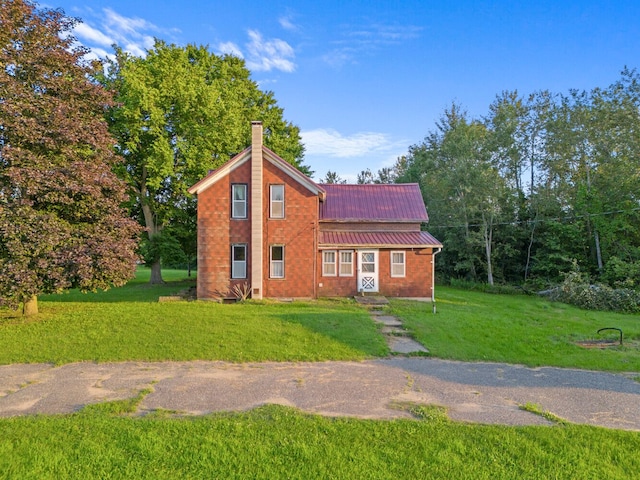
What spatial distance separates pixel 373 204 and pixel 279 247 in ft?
22.7

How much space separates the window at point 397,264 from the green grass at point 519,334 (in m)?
2.30

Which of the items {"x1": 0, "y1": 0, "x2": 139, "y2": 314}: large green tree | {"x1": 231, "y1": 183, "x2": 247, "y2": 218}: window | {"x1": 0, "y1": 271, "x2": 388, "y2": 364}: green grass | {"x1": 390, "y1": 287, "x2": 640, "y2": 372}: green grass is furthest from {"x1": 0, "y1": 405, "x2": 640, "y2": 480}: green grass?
{"x1": 231, "y1": 183, "x2": 247, "y2": 218}: window

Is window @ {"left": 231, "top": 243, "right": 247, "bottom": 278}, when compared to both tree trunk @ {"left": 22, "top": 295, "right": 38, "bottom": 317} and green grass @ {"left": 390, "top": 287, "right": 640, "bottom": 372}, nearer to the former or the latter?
green grass @ {"left": 390, "top": 287, "right": 640, "bottom": 372}

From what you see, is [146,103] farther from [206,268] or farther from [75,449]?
[75,449]

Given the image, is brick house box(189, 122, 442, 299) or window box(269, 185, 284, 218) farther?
window box(269, 185, 284, 218)

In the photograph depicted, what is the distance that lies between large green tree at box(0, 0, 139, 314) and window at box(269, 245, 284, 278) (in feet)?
21.9

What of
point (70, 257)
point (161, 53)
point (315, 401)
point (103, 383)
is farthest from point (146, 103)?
point (315, 401)

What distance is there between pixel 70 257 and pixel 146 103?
13.7 m

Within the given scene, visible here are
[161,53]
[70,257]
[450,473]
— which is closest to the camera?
[450,473]

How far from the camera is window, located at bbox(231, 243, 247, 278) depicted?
1831 centimetres

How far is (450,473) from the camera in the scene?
4.18 metres

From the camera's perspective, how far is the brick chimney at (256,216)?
18.0 m

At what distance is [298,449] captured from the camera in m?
4.60

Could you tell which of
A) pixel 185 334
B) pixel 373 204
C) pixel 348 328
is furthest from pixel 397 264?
pixel 185 334
